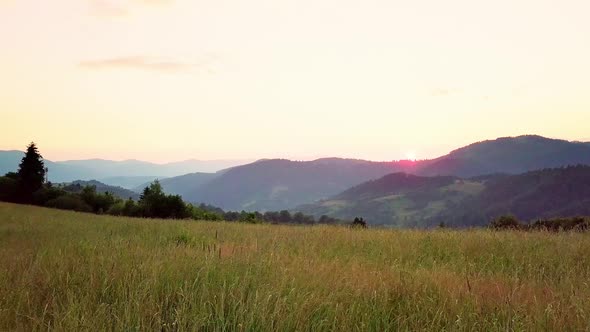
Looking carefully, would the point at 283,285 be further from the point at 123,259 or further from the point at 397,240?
the point at 397,240

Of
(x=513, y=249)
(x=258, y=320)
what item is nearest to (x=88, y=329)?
(x=258, y=320)

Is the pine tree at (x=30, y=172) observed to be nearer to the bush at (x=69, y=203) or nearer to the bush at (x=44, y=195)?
the bush at (x=44, y=195)

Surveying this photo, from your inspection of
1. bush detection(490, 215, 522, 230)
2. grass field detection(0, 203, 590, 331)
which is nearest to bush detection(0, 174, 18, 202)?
bush detection(490, 215, 522, 230)

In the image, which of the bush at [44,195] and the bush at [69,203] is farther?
the bush at [44,195]

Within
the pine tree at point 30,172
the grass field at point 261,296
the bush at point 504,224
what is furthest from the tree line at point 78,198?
the grass field at point 261,296

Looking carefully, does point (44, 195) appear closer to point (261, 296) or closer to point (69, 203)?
point (69, 203)

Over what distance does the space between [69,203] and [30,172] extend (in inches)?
561

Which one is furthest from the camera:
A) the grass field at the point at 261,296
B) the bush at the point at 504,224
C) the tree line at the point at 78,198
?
the tree line at the point at 78,198

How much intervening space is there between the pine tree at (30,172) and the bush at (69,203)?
276 inches

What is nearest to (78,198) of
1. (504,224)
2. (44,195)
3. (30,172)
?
(44,195)

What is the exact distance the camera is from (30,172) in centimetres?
7494

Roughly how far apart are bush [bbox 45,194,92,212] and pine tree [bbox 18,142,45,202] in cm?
701

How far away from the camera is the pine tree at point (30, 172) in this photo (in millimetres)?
73938

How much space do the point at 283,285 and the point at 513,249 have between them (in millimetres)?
6524
